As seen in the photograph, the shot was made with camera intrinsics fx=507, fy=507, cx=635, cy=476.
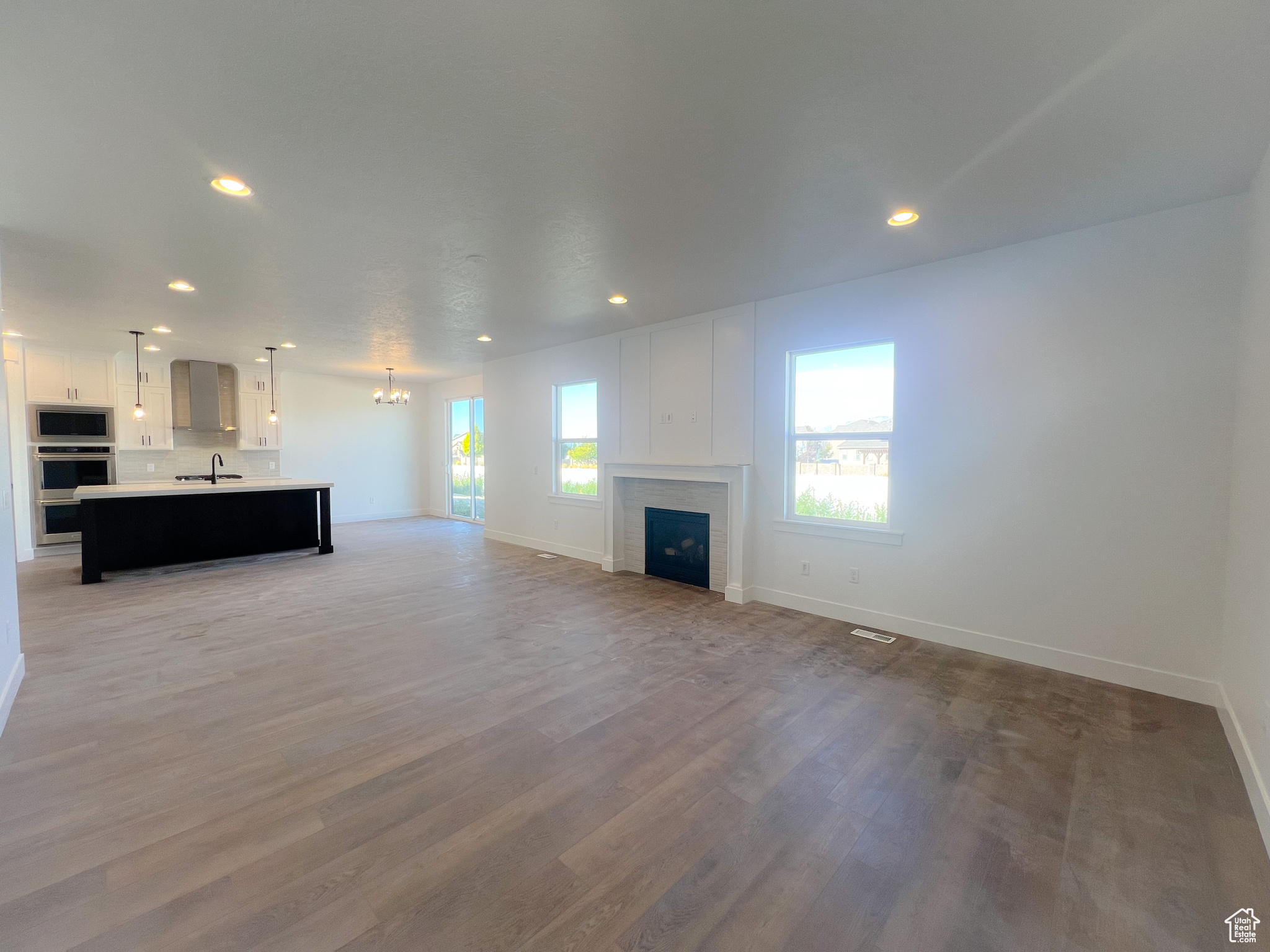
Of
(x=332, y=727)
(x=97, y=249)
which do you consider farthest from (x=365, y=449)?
(x=332, y=727)

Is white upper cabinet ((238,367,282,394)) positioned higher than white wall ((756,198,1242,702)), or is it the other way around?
white upper cabinet ((238,367,282,394))

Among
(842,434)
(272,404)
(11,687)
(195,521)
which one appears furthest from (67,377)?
(842,434)

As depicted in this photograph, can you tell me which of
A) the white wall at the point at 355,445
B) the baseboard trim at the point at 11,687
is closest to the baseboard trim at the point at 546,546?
the white wall at the point at 355,445

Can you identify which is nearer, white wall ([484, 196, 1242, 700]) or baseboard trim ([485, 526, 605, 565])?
white wall ([484, 196, 1242, 700])

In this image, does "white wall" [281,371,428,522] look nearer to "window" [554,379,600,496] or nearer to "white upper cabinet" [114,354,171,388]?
"white upper cabinet" [114,354,171,388]

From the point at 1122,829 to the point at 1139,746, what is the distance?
0.78 m

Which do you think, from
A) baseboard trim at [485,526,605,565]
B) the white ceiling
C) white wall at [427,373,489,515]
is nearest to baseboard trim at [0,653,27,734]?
the white ceiling

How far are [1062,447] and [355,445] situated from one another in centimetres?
1025

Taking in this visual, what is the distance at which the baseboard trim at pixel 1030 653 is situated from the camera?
287 centimetres

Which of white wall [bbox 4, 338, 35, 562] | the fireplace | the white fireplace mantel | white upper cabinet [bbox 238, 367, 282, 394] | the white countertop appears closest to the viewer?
the white fireplace mantel

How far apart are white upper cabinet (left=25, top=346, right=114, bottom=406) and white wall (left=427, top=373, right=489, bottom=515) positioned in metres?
4.63

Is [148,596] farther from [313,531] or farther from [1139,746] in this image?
[1139,746]

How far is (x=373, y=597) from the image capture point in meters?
4.82

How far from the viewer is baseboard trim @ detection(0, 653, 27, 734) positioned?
2.55 metres
